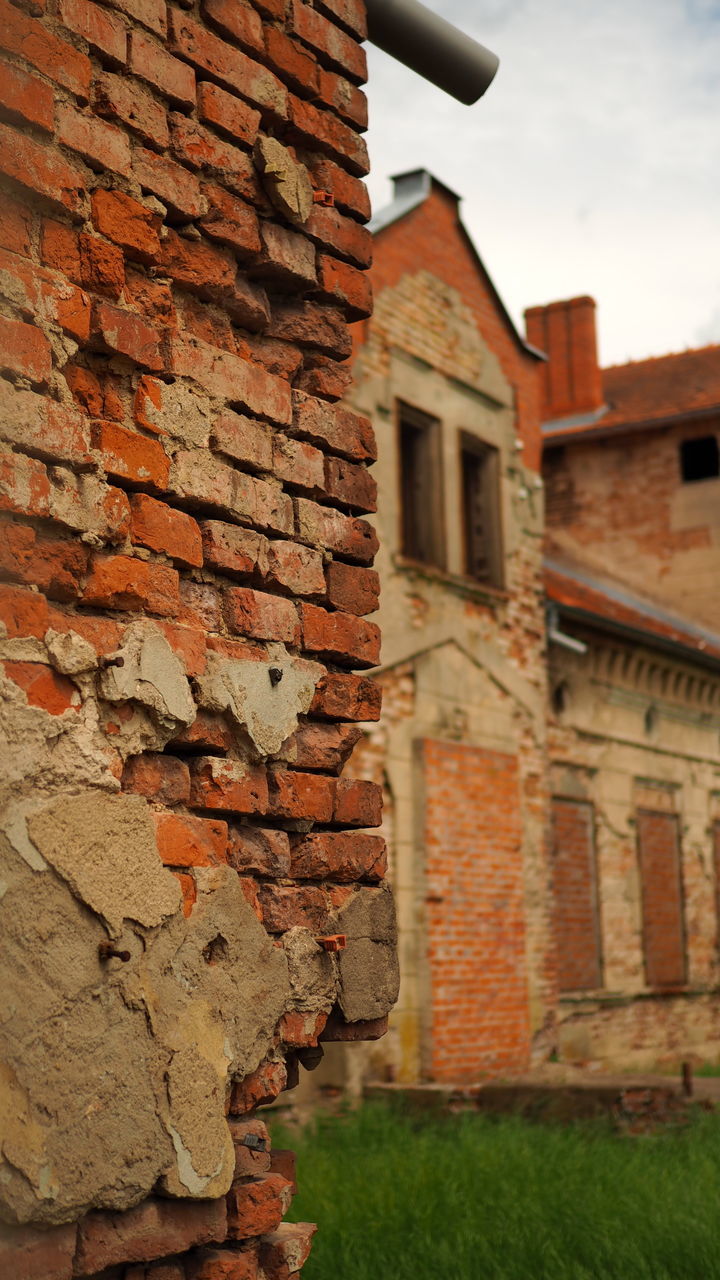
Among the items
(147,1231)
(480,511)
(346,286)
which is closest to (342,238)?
(346,286)

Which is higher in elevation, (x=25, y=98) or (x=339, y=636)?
(x=25, y=98)

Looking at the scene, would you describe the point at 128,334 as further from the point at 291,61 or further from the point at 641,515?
the point at 641,515

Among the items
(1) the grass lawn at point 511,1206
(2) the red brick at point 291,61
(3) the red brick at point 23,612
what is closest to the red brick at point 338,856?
(3) the red brick at point 23,612

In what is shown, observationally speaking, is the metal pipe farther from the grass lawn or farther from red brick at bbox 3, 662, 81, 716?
the grass lawn

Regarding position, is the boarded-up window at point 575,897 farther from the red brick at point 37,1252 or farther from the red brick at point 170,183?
the red brick at point 37,1252

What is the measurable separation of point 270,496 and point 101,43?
3.17 ft

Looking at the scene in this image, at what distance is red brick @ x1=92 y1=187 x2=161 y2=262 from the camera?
2631 millimetres

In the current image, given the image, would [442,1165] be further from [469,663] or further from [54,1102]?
[469,663]

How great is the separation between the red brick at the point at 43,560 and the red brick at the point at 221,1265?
50.8 inches

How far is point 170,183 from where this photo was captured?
9.22 feet

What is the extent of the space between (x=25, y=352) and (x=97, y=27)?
0.72 metres

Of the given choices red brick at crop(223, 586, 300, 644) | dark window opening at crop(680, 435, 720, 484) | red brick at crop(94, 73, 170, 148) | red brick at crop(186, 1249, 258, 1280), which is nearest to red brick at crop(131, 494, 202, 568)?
red brick at crop(223, 586, 300, 644)

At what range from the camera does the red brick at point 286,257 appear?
121 inches

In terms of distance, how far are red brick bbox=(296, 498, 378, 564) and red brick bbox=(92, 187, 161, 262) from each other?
0.66 m
